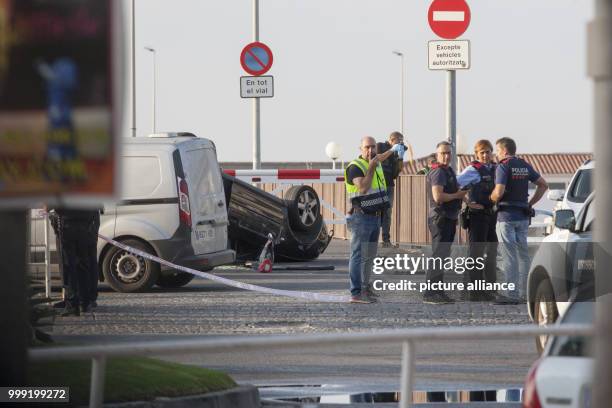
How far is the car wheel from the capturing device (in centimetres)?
1164

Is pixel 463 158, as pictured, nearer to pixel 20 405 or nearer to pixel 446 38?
pixel 446 38

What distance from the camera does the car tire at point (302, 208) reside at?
22.8m

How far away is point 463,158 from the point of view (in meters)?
81.2

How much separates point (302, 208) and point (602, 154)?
18661mm

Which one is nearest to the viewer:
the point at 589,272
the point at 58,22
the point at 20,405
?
the point at 58,22

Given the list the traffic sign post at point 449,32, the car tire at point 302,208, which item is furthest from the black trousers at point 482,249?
the car tire at point 302,208

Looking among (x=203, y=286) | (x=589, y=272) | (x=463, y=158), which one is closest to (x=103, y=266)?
(x=203, y=286)

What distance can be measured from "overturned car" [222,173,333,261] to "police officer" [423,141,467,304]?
5.90m

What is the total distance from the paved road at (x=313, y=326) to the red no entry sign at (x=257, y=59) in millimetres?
3523

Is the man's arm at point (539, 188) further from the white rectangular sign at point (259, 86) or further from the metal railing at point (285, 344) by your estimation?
the metal railing at point (285, 344)

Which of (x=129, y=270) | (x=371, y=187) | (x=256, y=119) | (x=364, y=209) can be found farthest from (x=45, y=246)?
(x=256, y=119)

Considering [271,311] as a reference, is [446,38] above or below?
above

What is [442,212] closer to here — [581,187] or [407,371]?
[581,187]

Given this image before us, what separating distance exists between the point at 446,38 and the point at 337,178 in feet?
34.0
